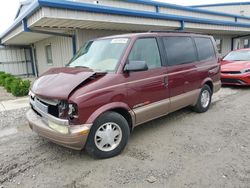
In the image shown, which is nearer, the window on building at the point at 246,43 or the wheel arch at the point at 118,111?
the wheel arch at the point at 118,111

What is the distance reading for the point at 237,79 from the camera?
8.49 m

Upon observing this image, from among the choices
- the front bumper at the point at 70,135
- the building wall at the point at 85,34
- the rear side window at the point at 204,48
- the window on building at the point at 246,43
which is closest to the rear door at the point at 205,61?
the rear side window at the point at 204,48

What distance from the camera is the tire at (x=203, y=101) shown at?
567cm

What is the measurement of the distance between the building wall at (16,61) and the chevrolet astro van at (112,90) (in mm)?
13810

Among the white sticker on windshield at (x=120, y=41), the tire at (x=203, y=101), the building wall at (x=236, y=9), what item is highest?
the building wall at (x=236, y=9)

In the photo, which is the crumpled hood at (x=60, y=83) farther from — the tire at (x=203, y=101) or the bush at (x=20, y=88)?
the bush at (x=20, y=88)

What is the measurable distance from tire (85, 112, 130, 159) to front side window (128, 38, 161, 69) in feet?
3.66

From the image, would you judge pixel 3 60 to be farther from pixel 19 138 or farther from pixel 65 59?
pixel 19 138

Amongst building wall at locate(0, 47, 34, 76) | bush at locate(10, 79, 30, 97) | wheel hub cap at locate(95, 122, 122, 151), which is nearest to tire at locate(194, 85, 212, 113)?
wheel hub cap at locate(95, 122, 122, 151)

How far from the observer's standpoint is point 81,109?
310 centimetres

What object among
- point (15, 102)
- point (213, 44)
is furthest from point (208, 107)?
point (15, 102)

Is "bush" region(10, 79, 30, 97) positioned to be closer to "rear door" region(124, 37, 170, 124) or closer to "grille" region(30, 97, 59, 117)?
"grille" region(30, 97, 59, 117)

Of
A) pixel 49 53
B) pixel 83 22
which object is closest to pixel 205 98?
pixel 83 22

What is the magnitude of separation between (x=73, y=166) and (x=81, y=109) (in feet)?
3.18
